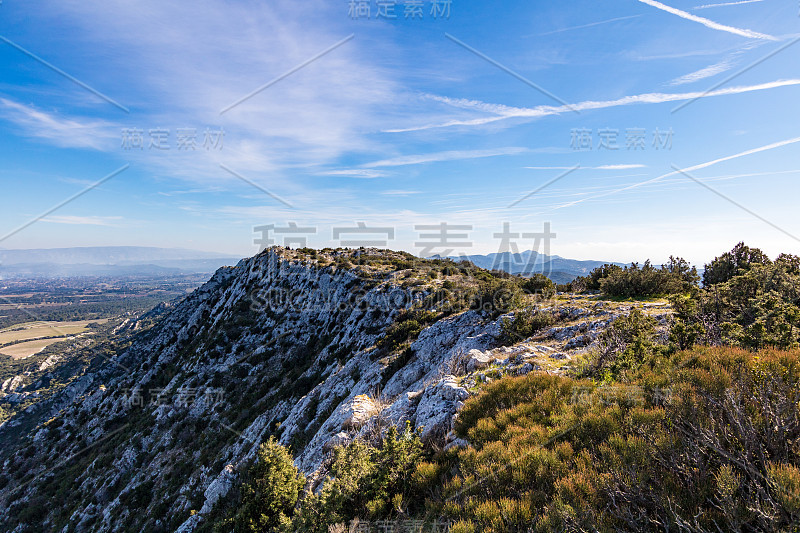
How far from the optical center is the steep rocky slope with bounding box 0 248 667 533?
1227cm

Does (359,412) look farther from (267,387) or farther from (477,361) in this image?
(267,387)

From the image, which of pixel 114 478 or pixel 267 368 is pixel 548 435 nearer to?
pixel 267 368

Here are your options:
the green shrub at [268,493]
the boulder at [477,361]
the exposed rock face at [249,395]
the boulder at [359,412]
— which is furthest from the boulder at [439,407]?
the green shrub at [268,493]

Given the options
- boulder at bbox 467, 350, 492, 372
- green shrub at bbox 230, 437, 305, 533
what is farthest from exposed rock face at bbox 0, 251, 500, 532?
green shrub at bbox 230, 437, 305, 533

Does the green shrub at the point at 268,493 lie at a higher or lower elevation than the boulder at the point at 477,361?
lower

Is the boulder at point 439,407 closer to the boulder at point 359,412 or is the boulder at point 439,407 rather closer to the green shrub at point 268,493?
the boulder at point 359,412

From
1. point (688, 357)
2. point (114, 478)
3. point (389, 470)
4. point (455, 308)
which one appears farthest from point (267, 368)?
point (688, 357)

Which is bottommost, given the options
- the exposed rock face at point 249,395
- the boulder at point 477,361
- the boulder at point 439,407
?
the exposed rock face at point 249,395

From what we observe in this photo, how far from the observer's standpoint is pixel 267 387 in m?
29.8

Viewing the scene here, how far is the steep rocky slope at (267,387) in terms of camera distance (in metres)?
12.3

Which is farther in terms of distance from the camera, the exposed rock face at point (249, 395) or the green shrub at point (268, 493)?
the exposed rock face at point (249, 395)

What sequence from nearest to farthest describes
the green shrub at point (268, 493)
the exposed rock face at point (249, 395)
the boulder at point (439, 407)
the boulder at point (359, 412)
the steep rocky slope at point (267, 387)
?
the boulder at point (439, 407)
the green shrub at point (268, 493)
the boulder at point (359, 412)
the steep rocky slope at point (267, 387)
the exposed rock face at point (249, 395)

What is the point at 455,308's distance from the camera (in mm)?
22266

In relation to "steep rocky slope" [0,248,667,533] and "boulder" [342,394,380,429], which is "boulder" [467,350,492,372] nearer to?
"steep rocky slope" [0,248,667,533]
